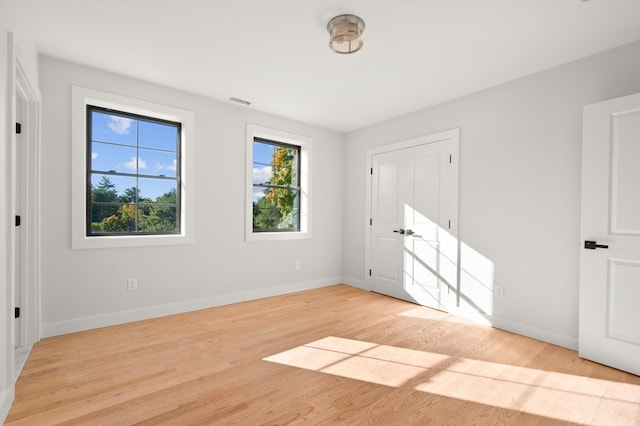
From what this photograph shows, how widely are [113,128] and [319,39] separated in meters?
2.52

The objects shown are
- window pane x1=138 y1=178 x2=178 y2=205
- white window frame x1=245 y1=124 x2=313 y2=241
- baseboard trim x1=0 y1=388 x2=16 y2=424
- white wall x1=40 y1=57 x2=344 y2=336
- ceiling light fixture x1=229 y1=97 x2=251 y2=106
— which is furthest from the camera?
white window frame x1=245 y1=124 x2=313 y2=241

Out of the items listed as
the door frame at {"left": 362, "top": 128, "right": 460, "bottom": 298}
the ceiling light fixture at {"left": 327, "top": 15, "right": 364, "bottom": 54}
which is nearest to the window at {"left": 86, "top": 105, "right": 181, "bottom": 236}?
the ceiling light fixture at {"left": 327, "top": 15, "right": 364, "bottom": 54}

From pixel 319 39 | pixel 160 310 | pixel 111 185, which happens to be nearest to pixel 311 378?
pixel 160 310

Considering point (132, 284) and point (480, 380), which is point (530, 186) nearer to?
point (480, 380)

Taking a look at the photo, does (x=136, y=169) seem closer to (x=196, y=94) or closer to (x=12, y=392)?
(x=196, y=94)

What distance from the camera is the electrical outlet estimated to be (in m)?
3.32

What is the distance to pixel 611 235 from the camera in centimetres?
244

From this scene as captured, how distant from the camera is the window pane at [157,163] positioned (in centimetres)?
357

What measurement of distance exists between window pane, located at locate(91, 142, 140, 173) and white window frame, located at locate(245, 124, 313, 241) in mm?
1386

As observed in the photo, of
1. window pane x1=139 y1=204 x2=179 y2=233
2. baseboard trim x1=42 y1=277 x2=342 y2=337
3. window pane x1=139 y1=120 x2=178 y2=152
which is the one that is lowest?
baseboard trim x1=42 y1=277 x2=342 y2=337

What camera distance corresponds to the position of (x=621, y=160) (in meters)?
2.42

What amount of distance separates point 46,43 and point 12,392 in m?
2.80

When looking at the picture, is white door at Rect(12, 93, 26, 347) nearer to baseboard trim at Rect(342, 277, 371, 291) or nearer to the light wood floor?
the light wood floor

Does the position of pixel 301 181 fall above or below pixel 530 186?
above
